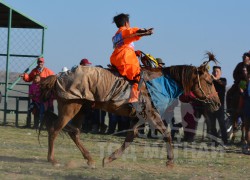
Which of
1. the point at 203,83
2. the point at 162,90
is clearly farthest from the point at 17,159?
the point at 203,83

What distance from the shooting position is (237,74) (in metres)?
15.9

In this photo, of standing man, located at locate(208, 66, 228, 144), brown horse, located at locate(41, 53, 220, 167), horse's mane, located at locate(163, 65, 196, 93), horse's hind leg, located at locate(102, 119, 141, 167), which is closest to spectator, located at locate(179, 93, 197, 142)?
standing man, located at locate(208, 66, 228, 144)

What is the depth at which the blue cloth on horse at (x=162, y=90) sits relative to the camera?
10.8 metres

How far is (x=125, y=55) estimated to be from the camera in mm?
10719

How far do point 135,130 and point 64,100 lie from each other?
4.23 feet

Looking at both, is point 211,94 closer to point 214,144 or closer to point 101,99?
point 101,99

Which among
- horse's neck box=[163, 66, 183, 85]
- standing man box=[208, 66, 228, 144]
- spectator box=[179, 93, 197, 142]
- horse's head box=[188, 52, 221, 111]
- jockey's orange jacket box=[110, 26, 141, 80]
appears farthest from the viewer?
spectator box=[179, 93, 197, 142]

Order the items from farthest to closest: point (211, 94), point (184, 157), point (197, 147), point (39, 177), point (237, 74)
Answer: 1. point (237, 74)
2. point (197, 147)
3. point (184, 157)
4. point (211, 94)
5. point (39, 177)

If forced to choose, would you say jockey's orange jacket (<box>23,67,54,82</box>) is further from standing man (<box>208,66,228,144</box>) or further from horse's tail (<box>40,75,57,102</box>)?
horse's tail (<box>40,75,57,102</box>)

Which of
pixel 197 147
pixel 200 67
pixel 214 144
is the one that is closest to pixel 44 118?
pixel 200 67

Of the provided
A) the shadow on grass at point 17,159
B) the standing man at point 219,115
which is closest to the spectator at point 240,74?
the standing man at point 219,115

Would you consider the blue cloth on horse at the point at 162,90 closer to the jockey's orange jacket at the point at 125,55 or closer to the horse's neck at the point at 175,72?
the horse's neck at the point at 175,72

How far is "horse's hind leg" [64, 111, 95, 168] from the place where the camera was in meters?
10.6

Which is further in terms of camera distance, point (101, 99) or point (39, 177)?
point (101, 99)
